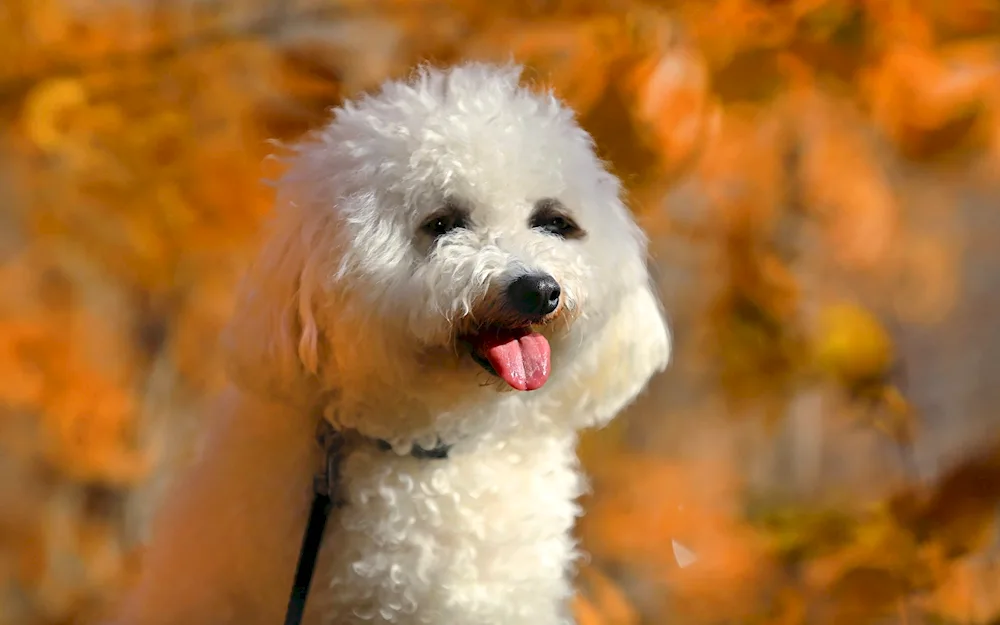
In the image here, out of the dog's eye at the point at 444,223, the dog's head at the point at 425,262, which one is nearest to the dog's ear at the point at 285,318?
the dog's head at the point at 425,262

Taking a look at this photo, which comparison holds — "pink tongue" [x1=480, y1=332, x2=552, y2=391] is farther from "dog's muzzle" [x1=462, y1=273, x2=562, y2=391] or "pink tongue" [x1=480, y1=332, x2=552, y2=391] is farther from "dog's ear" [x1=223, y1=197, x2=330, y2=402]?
"dog's ear" [x1=223, y1=197, x2=330, y2=402]

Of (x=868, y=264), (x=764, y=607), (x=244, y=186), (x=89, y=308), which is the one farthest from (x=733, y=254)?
(x=89, y=308)

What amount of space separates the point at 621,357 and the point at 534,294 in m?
0.25

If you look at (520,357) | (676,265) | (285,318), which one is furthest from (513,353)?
(676,265)

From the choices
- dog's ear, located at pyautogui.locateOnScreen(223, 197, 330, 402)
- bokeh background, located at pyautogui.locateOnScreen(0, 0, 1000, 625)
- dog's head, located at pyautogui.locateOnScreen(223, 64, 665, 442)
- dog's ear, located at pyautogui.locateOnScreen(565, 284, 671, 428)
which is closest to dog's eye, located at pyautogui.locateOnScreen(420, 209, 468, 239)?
dog's head, located at pyautogui.locateOnScreen(223, 64, 665, 442)

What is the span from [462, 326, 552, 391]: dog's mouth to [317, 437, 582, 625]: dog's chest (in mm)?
145

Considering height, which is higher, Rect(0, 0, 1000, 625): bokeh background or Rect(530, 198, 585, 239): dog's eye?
Rect(0, 0, 1000, 625): bokeh background

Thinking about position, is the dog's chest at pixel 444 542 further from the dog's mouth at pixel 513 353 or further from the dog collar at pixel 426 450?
the dog's mouth at pixel 513 353

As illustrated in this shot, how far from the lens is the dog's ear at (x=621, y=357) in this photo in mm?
931

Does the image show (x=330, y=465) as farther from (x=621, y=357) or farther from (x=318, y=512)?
(x=621, y=357)

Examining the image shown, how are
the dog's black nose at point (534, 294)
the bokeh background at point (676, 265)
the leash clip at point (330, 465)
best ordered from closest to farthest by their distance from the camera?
1. the dog's black nose at point (534, 294)
2. the leash clip at point (330, 465)
3. the bokeh background at point (676, 265)

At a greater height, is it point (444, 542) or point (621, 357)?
point (621, 357)

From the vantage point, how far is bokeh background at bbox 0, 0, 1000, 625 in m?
1.38

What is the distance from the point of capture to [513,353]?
79 centimetres
